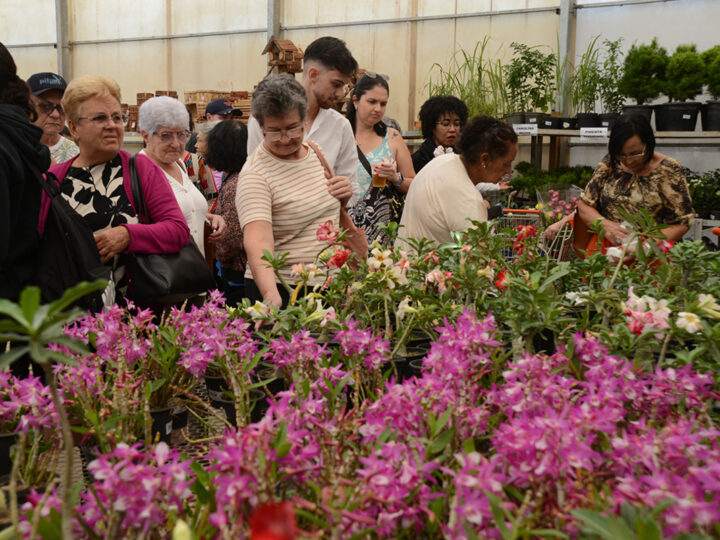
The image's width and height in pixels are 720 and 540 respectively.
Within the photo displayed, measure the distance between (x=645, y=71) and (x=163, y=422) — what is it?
575cm

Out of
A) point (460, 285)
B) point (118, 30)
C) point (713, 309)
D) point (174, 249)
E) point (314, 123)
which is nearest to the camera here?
point (713, 309)

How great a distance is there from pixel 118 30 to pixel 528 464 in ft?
35.7

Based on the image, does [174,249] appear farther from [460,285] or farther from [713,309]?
[713,309]

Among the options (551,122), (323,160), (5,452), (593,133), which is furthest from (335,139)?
(551,122)

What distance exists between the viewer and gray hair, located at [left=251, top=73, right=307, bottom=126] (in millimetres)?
2162

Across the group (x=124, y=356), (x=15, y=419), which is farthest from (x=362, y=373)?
(x=15, y=419)

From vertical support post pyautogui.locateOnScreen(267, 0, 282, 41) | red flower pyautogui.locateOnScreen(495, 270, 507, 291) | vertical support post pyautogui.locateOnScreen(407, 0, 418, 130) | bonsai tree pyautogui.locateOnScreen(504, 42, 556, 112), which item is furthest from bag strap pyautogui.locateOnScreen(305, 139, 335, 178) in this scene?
vertical support post pyautogui.locateOnScreen(267, 0, 282, 41)

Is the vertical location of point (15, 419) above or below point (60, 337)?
below

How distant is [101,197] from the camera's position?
2268mm

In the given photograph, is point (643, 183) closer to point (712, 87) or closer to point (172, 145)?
point (172, 145)

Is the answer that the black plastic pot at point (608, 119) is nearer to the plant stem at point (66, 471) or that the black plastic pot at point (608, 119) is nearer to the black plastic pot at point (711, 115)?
the black plastic pot at point (711, 115)

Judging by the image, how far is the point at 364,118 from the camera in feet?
12.6

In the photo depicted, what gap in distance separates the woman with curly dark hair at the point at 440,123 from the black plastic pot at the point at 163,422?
3185 millimetres

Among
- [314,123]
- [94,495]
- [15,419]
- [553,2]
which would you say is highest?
[553,2]
